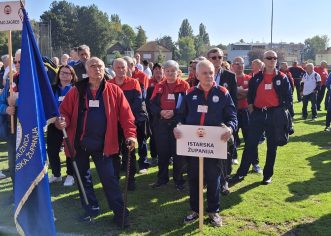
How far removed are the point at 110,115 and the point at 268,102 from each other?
2.90 meters

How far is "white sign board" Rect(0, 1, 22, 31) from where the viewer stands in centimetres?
534

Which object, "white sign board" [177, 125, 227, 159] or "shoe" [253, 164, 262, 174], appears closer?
"white sign board" [177, 125, 227, 159]

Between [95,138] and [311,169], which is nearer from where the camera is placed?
[95,138]

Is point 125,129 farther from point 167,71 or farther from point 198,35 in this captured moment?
point 198,35

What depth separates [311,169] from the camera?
781 cm

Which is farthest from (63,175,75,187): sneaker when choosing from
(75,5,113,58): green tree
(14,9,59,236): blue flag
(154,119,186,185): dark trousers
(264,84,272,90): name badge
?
(75,5,113,58): green tree

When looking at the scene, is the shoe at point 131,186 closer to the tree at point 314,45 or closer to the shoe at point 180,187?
the shoe at point 180,187

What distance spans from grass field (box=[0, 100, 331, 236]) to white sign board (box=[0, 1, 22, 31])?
2717mm

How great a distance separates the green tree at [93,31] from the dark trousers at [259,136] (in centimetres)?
6903

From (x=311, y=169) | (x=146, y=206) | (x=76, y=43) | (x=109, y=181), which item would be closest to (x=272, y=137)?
(x=311, y=169)

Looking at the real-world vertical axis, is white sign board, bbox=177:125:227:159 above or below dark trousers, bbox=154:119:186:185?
above

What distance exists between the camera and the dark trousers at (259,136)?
6578mm

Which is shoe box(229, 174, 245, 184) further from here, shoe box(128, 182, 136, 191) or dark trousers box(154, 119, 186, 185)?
shoe box(128, 182, 136, 191)

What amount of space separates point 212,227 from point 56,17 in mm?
76364
